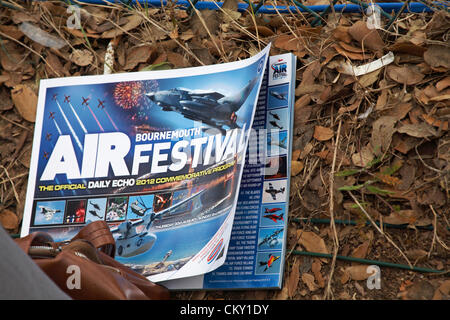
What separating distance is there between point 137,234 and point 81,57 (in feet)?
1.39

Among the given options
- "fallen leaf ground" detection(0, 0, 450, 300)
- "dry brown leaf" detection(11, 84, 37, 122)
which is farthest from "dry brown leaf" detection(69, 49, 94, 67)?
"dry brown leaf" detection(11, 84, 37, 122)

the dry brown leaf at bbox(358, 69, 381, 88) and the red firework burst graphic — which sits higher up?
the red firework burst graphic

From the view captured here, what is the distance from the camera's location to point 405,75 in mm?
993

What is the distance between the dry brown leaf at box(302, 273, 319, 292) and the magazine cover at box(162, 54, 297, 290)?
38 mm

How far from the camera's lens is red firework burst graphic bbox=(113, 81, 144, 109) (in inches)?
43.6

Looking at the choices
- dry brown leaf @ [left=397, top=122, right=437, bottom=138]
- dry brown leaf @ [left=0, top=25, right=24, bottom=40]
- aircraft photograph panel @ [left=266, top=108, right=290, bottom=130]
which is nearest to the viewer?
dry brown leaf @ [left=397, top=122, right=437, bottom=138]

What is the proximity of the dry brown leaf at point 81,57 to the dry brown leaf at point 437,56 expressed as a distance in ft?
2.19

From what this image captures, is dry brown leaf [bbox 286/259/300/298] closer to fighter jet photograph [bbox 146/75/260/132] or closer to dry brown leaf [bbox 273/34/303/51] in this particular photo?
fighter jet photograph [bbox 146/75/260/132]

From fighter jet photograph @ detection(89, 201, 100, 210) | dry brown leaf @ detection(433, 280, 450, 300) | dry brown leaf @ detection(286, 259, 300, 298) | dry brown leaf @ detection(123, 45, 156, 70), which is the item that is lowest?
dry brown leaf @ detection(433, 280, 450, 300)

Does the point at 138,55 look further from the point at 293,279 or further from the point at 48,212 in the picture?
the point at 293,279

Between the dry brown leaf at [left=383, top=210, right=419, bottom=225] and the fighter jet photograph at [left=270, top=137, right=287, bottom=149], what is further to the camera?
the fighter jet photograph at [left=270, top=137, right=287, bottom=149]

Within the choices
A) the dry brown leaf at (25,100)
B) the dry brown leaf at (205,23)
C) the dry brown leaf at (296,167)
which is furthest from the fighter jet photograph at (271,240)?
the dry brown leaf at (25,100)

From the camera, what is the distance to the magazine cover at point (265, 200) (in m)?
0.96

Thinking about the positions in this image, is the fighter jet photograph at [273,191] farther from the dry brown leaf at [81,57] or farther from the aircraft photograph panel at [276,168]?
the dry brown leaf at [81,57]
